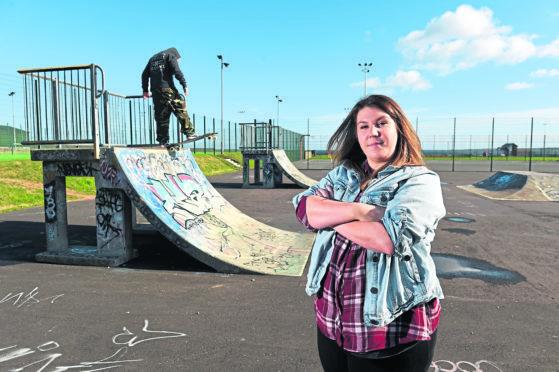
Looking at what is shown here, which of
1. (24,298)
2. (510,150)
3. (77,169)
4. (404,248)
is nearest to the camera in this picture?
(404,248)

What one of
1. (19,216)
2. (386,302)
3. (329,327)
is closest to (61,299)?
(329,327)

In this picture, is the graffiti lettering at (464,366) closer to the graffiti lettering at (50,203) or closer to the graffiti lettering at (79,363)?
the graffiti lettering at (79,363)

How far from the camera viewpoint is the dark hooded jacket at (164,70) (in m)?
6.85

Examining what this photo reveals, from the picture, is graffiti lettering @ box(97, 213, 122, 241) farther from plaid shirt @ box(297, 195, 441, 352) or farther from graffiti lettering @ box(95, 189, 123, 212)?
plaid shirt @ box(297, 195, 441, 352)

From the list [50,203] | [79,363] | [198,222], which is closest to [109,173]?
[50,203]

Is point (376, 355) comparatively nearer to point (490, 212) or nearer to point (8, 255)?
point (8, 255)

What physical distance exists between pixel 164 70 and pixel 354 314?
665 cm

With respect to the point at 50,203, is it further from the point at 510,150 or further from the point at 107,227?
the point at 510,150

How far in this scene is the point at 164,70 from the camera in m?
6.91

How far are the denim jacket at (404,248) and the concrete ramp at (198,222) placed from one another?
386 centimetres

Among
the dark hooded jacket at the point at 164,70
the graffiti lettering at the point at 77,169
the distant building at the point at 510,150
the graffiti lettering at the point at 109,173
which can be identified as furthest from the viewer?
the distant building at the point at 510,150

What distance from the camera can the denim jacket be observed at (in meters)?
1.33

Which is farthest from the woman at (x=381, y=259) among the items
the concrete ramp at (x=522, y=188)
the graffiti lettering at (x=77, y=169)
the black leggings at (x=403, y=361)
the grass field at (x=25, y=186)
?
the concrete ramp at (x=522, y=188)

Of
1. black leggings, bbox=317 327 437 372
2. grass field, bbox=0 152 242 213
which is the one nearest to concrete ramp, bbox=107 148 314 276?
black leggings, bbox=317 327 437 372
